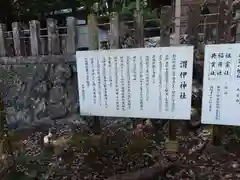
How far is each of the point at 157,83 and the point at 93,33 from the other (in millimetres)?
1126

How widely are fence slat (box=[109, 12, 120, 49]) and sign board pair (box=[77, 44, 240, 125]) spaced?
17 centimetres

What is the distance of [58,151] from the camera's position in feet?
12.7

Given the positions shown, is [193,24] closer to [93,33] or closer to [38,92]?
[93,33]

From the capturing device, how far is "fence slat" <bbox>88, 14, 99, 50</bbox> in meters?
3.55

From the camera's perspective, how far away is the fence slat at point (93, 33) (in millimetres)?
3551

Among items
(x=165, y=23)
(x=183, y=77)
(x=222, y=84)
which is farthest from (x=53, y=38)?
(x=222, y=84)

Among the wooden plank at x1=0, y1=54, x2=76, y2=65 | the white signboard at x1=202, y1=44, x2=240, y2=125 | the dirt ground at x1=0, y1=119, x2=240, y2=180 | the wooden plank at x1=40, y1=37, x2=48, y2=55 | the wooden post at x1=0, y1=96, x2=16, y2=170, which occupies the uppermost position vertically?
the wooden plank at x1=40, y1=37, x2=48, y2=55

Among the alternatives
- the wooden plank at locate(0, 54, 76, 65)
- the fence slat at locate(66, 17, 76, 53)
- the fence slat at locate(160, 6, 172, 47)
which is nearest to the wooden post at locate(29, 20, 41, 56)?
the wooden plank at locate(0, 54, 76, 65)

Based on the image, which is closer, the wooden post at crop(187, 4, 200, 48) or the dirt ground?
the wooden post at crop(187, 4, 200, 48)

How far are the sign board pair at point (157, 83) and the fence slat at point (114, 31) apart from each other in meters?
0.17

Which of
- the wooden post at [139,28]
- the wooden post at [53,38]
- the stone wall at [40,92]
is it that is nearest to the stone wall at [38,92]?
the stone wall at [40,92]

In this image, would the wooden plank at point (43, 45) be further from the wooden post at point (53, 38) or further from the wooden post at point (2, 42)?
the wooden post at point (2, 42)

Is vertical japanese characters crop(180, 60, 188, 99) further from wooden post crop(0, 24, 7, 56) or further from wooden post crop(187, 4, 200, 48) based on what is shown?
wooden post crop(0, 24, 7, 56)

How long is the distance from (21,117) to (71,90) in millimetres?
1151
